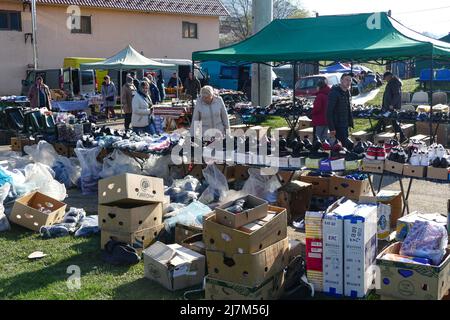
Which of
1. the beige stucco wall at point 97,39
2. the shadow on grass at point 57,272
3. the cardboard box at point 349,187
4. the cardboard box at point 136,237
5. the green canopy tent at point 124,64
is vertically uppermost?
the beige stucco wall at point 97,39

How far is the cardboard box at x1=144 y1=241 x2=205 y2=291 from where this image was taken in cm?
482

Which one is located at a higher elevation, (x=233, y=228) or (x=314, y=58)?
(x=314, y=58)

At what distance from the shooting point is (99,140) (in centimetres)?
901

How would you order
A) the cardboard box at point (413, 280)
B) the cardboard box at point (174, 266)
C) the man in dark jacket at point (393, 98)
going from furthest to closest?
the man in dark jacket at point (393, 98) → the cardboard box at point (174, 266) → the cardboard box at point (413, 280)

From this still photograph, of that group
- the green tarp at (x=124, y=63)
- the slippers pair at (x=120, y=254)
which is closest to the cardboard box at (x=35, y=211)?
the slippers pair at (x=120, y=254)

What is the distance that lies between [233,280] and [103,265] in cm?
167

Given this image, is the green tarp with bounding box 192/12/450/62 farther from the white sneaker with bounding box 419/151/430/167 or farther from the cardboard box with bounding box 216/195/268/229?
the cardboard box with bounding box 216/195/268/229

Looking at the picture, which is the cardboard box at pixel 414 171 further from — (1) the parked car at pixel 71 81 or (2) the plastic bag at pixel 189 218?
(1) the parked car at pixel 71 81

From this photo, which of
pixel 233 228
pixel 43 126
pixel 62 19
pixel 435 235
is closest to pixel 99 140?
pixel 43 126

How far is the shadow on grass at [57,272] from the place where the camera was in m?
4.93

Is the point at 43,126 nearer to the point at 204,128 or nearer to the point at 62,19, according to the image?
the point at 204,128

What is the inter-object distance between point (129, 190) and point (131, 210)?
24 cm

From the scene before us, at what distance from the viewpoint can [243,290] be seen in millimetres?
4273

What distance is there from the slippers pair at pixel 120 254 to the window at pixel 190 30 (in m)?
28.8
